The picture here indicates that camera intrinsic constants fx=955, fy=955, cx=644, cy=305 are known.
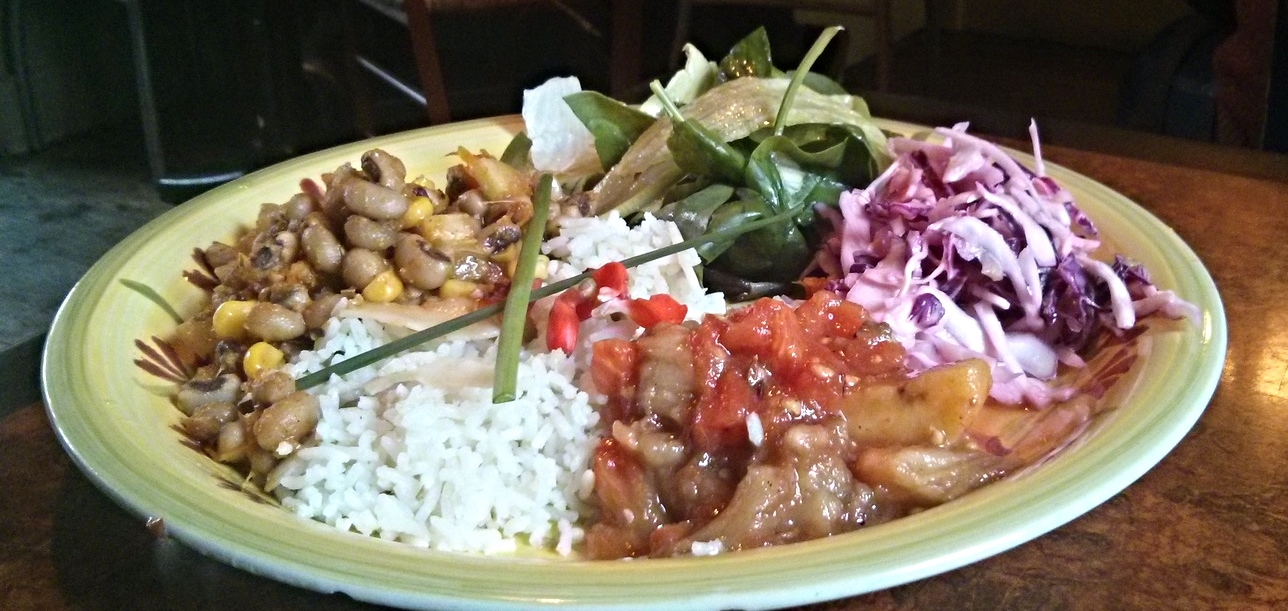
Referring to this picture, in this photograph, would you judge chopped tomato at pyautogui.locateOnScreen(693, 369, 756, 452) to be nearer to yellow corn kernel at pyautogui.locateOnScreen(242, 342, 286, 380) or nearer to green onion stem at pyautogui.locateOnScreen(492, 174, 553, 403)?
green onion stem at pyautogui.locateOnScreen(492, 174, 553, 403)

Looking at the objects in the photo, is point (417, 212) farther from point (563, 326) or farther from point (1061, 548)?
point (1061, 548)

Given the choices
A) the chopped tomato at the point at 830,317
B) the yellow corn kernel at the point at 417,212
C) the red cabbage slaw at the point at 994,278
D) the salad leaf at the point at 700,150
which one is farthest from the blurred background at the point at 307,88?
the chopped tomato at the point at 830,317

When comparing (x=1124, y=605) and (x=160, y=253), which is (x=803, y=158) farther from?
(x=160, y=253)

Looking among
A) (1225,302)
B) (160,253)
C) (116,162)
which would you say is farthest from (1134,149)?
(116,162)

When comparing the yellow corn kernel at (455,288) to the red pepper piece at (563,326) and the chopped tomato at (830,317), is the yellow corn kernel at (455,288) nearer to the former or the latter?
the red pepper piece at (563,326)

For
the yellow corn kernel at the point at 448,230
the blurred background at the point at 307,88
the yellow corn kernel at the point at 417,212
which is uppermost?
the yellow corn kernel at the point at 417,212

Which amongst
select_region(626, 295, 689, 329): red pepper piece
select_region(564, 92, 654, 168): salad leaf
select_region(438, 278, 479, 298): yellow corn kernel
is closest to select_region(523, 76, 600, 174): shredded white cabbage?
select_region(564, 92, 654, 168): salad leaf

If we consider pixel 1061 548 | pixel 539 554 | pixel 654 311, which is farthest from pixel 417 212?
pixel 1061 548
